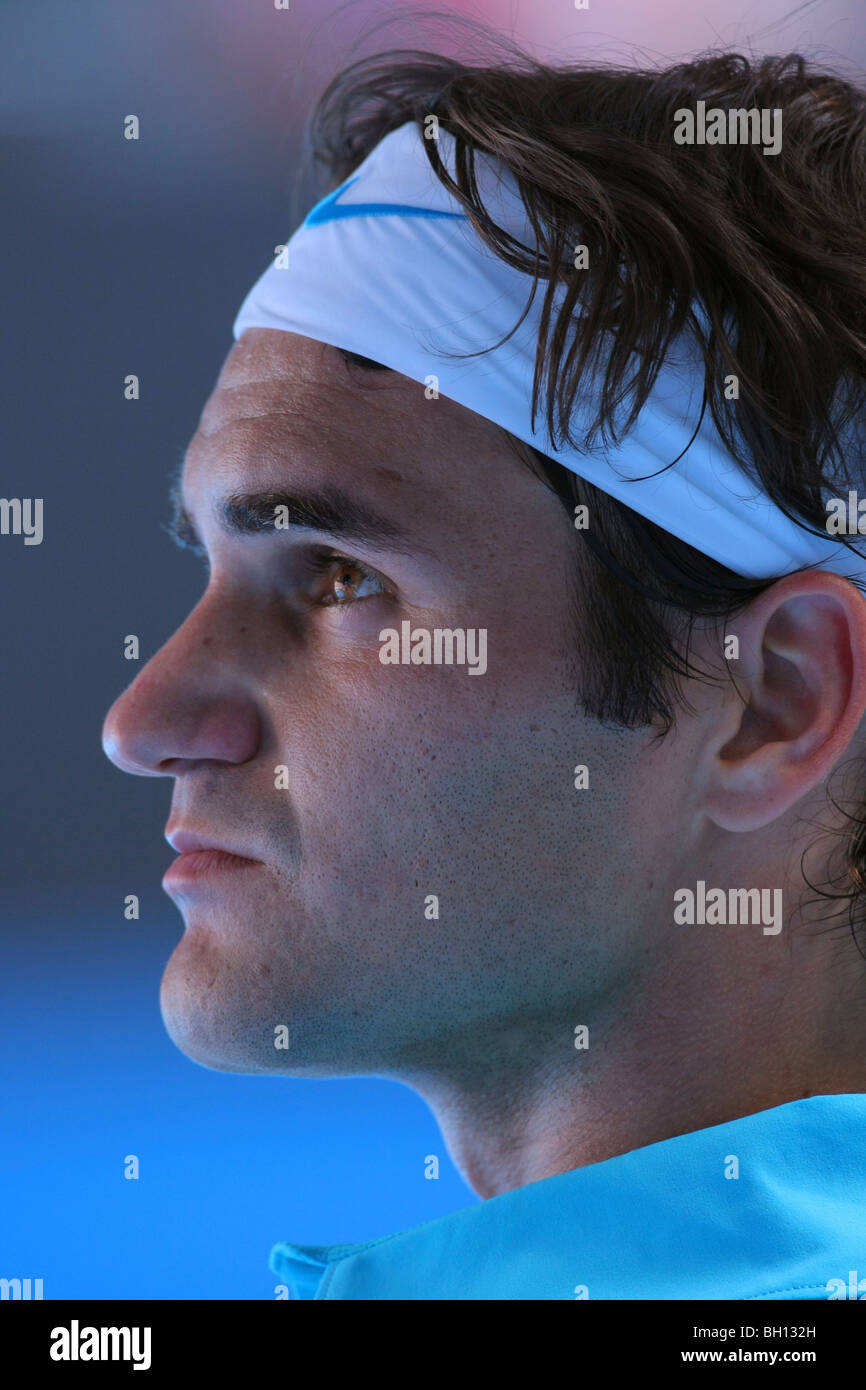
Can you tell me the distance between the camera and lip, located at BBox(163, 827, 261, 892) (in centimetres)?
97

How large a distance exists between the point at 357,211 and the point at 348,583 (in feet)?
1.01

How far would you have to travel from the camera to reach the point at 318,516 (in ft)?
3.10

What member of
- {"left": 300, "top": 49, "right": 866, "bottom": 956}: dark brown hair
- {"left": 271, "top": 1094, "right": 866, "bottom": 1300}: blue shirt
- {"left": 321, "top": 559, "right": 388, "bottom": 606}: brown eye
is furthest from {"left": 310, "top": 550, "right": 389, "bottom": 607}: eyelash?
{"left": 271, "top": 1094, "right": 866, "bottom": 1300}: blue shirt

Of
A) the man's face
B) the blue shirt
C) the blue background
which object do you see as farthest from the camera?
the blue background

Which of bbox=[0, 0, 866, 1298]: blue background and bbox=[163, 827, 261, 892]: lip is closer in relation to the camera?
bbox=[163, 827, 261, 892]: lip

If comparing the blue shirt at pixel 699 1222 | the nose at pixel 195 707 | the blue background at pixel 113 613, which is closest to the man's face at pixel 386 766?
the nose at pixel 195 707

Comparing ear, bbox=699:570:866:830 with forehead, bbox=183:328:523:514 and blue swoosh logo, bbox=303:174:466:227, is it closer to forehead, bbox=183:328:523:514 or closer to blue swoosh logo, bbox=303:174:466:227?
forehead, bbox=183:328:523:514

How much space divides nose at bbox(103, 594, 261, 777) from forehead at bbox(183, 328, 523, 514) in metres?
0.12

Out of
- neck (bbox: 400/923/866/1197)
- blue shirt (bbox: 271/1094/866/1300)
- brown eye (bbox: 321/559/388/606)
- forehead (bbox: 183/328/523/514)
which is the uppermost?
forehead (bbox: 183/328/523/514)

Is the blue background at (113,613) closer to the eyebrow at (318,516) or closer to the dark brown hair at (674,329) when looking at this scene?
the eyebrow at (318,516)

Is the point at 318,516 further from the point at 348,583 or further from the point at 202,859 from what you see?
the point at 202,859

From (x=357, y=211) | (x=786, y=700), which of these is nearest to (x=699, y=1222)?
(x=786, y=700)
